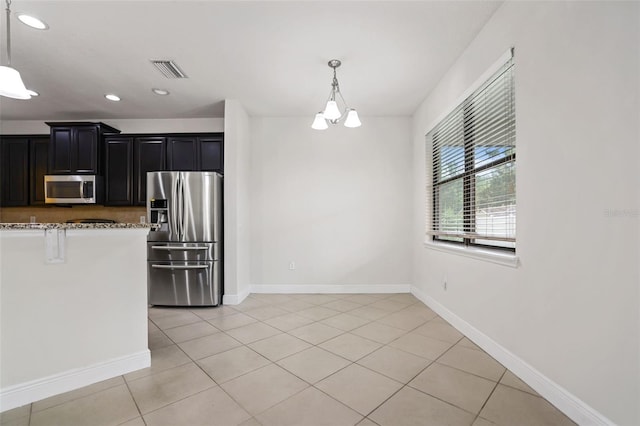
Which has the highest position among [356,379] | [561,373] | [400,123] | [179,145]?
[400,123]

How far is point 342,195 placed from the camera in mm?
4266

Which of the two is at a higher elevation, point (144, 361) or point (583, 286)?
point (583, 286)

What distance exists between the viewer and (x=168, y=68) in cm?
291

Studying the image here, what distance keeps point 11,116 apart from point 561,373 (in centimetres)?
699

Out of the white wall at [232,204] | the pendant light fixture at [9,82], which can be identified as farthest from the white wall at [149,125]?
the pendant light fixture at [9,82]

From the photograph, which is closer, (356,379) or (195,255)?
(356,379)

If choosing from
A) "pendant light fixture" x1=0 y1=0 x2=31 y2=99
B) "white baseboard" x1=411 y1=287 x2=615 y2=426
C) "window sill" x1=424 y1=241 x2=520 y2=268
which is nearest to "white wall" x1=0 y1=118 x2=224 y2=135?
"pendant light fixture" x1=0 y1=0 x2=31 y2=99

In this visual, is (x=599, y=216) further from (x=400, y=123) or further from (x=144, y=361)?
(x=400, y=123)

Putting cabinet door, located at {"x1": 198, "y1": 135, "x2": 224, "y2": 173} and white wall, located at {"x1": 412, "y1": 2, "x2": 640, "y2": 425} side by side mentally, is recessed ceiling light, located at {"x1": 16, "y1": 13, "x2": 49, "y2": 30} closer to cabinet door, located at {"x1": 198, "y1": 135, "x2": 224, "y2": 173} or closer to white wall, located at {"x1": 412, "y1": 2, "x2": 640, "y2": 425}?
cabinet door, located at {"x1": 198, "y1": 135, "x2": 224, "y2": 173}

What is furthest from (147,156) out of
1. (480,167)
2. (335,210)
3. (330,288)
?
(480,167)

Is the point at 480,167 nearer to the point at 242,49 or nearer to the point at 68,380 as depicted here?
the point at 242,49

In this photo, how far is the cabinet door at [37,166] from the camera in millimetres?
4258

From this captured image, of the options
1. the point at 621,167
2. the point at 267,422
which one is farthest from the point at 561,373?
the point at 267,422

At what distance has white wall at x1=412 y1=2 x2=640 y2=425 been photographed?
124 cm
